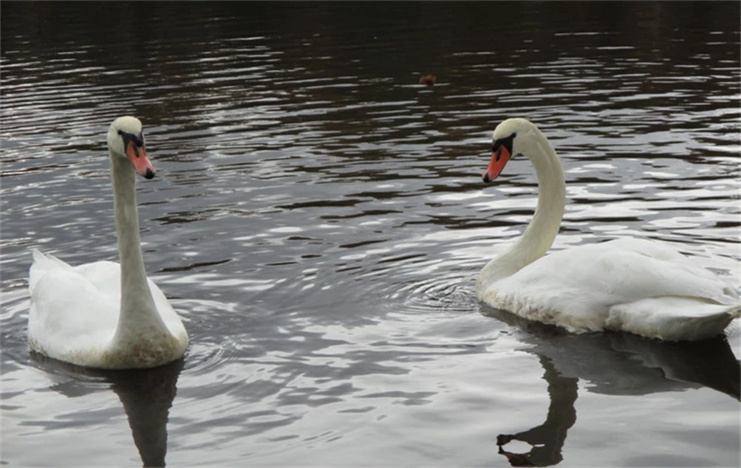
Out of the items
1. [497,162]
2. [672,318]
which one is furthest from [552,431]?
[497,162]

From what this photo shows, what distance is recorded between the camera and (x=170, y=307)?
8.44 metres

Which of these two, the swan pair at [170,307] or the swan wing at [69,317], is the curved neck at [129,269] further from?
the swan wing at [69,317]

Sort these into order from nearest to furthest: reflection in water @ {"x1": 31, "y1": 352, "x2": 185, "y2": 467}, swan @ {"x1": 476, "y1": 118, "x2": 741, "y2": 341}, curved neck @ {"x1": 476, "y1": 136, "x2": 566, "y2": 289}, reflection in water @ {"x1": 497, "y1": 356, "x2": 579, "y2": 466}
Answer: reflection in water @ {"x1": 497, "y1": 356, "x2": 579, "y2": 466} < reflection in water @ {"x1": 31, "y1": 352, "x2": 185, "y2": 467} < swan @ {"x1": 476, "y1": 118, "x2": 741, "y2": 341} < curved neck @ {"x1": 476, "y1": 136, "x2": 566, "y2": 289}

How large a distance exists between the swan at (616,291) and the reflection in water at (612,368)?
10 centimetres

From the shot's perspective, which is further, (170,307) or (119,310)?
(170,307)

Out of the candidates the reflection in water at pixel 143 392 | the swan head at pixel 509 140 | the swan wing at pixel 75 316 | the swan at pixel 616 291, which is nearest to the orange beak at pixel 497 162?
the swan head at pixel 509 140

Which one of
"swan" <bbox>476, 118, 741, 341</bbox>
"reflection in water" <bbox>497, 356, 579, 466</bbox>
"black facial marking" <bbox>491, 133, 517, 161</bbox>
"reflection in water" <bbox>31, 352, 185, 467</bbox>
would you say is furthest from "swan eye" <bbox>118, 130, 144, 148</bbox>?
"black facial marking" <bbox>491, 133, 517, 161</bbox>

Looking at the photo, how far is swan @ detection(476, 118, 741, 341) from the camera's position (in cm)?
786

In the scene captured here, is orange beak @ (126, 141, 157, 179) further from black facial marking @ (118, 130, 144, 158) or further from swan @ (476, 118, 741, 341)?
swan @ (476, 118, 741, 341)

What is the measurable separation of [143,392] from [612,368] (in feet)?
9.49

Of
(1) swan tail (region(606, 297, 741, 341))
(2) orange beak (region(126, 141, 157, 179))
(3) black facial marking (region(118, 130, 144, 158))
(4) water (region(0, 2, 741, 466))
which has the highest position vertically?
(3) black facial marking (region(118, 130, 144, 158))

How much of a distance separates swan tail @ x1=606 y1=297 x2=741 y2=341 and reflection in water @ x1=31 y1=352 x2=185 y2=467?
9.60ft

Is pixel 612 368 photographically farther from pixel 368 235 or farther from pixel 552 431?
pixel 368 235

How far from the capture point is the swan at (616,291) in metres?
7.86
